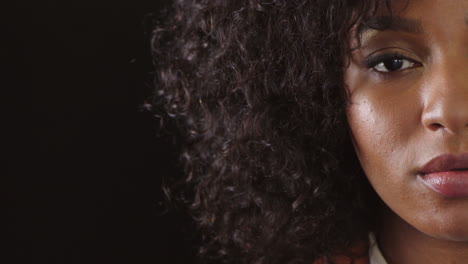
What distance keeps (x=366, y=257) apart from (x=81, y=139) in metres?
0.75

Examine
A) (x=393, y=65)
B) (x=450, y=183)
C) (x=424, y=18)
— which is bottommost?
(x=450, y=183)

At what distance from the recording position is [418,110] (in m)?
1.26

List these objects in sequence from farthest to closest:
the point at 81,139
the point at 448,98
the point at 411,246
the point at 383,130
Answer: the point at 81,139 < the point at 411,246 < the point at 383,130 < the point at 448,98

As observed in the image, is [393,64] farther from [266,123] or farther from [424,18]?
[266,123]

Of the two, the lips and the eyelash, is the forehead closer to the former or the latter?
the eyelash

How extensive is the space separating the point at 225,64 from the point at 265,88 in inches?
4.5

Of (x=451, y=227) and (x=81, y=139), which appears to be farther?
(x=81, y=139)

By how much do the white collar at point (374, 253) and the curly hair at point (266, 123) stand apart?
0.15 feet

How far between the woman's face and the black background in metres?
0.66

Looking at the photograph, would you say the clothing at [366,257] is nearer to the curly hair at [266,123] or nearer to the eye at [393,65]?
the curly hair at [266,123]

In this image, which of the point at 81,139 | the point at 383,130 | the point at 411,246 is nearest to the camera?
the point at 383,130

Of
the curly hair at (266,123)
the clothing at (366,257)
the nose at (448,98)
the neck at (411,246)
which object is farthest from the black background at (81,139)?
the nose at (448,98)

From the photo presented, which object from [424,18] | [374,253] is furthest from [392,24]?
[374,253]

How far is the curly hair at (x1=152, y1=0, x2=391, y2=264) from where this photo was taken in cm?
143
